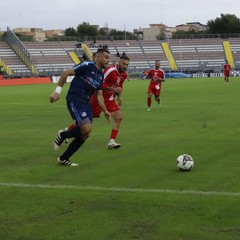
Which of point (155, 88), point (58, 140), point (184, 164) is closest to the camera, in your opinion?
point (184, 164)

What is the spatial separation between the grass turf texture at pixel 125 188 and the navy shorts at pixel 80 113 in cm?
81

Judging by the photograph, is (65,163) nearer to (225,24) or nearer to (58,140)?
(58,140)

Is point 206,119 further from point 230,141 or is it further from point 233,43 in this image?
point 233,43

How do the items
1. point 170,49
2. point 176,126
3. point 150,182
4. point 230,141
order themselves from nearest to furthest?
point 150,182 → point 230,141 → point 176,126 → point 170,49

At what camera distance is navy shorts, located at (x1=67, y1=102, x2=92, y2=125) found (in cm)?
1056

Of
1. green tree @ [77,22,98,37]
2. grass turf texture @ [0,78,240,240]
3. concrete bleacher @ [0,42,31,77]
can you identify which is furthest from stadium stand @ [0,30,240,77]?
grass turf texture @ [0,78,240,240]

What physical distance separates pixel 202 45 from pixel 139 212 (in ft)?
294

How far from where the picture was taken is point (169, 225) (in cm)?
630

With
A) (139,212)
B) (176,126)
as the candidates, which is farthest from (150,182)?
(176,126)

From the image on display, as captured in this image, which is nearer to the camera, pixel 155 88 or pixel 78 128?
pixel 78 128

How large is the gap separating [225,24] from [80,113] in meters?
124

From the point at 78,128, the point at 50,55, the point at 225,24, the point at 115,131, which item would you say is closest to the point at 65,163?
the point at 78,128

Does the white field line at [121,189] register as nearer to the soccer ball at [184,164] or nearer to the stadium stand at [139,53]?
the soccer ball at [184,164]

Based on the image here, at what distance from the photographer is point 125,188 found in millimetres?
8312
